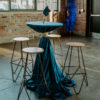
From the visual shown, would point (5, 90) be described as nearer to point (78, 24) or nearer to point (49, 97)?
point (49, 97)

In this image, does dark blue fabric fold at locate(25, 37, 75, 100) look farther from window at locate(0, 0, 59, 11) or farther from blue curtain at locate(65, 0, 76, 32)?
blue curtain at locate(65, 0, 76, 32)

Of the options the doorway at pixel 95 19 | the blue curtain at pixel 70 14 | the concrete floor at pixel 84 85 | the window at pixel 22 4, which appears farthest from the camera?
the blue curtain at pixel 70 14

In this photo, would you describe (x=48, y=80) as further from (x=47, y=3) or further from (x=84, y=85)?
(x=47, y=3)

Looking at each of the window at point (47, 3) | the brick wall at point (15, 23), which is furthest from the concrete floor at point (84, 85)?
the window at point (47, 3)

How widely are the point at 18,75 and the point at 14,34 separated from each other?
4173mm

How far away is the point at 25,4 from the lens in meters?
7.92

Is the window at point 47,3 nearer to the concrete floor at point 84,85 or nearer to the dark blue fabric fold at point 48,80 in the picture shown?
the concrete floor at point 84,85

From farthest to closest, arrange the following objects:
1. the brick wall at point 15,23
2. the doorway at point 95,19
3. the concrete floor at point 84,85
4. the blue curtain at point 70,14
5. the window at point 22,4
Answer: the blue curtain at point 70,14
the doorway at point 95,19
the window at point 22,4
the brick wall at point 15,23
the concrete floor at point 84,85

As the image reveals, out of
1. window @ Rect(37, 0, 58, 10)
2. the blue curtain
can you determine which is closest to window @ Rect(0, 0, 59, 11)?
window @ Rect(37, 0, 58, 10)

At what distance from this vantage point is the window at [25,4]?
24.2ft

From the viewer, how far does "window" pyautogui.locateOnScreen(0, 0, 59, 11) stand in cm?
738

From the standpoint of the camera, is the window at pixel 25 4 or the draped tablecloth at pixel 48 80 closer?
the draped tablecloth at pixel 48 80

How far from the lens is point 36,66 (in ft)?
10.5

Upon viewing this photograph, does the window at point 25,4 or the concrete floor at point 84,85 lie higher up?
the window at point 25,4
